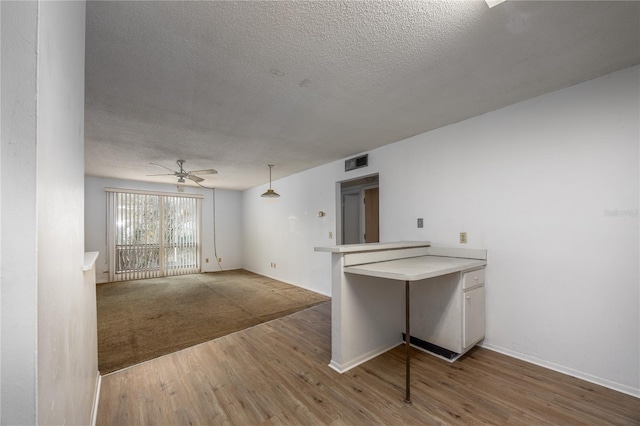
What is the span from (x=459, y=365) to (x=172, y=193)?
706 centimetres

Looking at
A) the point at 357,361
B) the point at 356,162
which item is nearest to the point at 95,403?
the point at 357,361

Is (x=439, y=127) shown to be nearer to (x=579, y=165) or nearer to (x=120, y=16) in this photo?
(x=579, y=165)

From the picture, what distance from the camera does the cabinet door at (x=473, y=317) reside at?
2395 millimetres

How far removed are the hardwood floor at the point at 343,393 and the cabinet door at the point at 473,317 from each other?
19cm

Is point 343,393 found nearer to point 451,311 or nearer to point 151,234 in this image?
point 451,311

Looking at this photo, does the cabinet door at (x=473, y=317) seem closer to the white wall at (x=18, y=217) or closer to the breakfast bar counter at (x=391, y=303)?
the breakfast bar counter at (x=391, y=303)

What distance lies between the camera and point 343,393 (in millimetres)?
1995

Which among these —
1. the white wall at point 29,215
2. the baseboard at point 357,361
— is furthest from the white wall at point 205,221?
the white wall at point 29,215

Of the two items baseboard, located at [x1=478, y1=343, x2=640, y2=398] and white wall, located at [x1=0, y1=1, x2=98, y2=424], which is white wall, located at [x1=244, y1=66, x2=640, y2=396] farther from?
white wall, located at [x1=0, y1=1, x2=98, y2=424]

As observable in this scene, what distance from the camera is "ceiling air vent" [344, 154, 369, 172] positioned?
4.05 metres

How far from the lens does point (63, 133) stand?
950 millimetres

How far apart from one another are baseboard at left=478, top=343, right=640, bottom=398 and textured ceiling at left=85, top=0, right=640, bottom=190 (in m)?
2.41

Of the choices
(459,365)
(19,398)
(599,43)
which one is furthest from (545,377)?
(19,398)

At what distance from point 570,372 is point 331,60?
3.18 m
